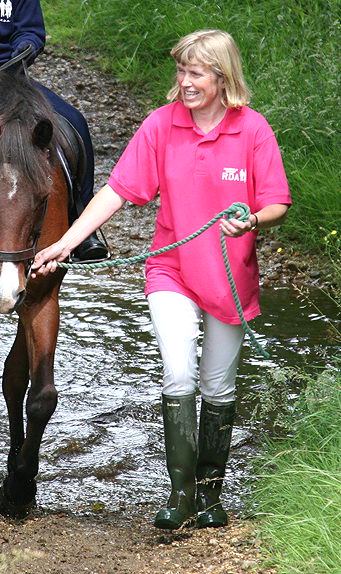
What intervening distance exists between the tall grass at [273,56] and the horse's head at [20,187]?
4.49m

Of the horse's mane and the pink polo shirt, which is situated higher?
the horse's mane

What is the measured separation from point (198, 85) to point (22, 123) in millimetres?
704

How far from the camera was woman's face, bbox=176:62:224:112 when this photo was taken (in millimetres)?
4699

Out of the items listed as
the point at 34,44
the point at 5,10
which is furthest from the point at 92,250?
the point at 5,10

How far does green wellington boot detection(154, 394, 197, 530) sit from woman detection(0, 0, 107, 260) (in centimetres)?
115

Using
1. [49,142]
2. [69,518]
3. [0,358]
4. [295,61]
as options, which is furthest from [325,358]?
[295,61]

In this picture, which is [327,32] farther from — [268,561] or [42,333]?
[268,561]

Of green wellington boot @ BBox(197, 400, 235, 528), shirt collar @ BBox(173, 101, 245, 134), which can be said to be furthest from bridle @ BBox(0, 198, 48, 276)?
green wellington boot @ BBox(197, 400, 235, 528)

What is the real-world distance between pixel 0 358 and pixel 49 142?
2912 millimetres

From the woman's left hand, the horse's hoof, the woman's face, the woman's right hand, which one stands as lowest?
the horse's hoof

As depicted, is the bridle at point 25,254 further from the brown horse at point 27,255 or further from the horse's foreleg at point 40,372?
the horse's foreleg at point 40,372

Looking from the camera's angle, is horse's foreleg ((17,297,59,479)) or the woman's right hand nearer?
the woman's right hand

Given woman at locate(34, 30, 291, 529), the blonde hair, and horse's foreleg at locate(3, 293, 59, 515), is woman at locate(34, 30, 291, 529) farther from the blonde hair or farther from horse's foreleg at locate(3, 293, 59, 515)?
horse's foreleg at locate(3, 293, 59, 515)

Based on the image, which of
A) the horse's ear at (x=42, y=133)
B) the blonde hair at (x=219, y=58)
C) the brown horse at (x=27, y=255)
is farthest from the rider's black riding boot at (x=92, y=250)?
the blonde hair at (x=219, y=58)
